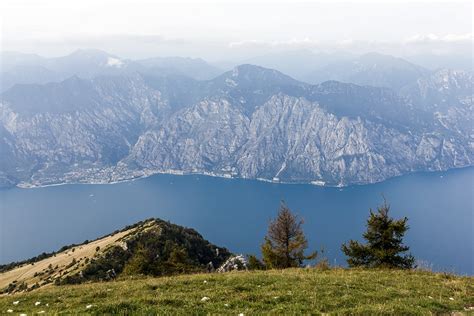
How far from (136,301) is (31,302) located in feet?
24.2

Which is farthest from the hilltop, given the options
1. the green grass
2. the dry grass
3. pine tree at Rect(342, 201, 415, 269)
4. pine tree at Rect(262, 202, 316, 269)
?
the green grass

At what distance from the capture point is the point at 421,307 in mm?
14344

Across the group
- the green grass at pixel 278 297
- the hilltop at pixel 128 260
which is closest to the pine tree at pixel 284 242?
the hilltop at pixel 128 260

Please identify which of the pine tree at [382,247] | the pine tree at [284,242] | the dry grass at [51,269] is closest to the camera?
the pine tree at [382,247]

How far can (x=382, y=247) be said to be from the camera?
108ft

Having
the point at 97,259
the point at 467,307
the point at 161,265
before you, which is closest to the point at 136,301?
the point at 467,307

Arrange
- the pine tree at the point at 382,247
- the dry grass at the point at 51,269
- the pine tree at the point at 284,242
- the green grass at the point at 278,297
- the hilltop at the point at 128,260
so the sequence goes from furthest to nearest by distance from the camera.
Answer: the dry grass at the point at 51,269 → the hilltop at the point at 128,260 → the pine tree at the point at 284,242 → the pine tree at the point at 382,247 → the green grass at the point at 278,297

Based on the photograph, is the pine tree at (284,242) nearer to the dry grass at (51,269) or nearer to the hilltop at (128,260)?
the hilltop at (128,260)

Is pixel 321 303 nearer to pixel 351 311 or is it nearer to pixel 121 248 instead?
pixel 351 311

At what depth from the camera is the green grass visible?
13656mm

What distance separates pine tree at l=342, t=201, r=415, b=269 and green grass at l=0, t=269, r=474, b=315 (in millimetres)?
9339

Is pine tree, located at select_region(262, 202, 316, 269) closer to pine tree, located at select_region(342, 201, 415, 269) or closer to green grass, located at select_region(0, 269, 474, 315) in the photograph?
pine tree, located at select_region(342, 201, 415, 269)

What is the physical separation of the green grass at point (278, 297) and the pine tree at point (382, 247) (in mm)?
9339

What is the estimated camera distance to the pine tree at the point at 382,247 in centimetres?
3194
